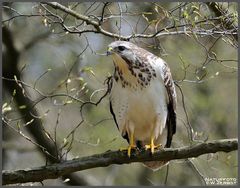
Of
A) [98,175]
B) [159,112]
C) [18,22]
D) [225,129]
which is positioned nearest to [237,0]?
[159,112]

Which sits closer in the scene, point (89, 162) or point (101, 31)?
A: point (89, 162)

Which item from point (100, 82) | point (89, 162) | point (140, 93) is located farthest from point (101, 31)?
point (89, 162)

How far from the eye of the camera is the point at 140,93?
198 inches

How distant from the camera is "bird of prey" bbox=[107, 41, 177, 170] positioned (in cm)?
500

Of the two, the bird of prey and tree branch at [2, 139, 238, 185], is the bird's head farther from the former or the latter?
tree branch at [2, 139, 238, 185]

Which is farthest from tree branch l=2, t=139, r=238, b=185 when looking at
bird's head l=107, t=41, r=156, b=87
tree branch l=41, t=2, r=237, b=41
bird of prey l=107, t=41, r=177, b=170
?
tree branch l=41, t=2, r=237, b=41

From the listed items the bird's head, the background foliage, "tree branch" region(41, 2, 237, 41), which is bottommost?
the background foliage

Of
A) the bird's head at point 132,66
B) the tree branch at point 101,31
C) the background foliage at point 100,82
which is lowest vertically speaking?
the background foliage at point 100,82

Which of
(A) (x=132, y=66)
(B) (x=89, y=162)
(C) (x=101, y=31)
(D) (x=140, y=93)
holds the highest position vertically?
(C) (x=101, y=31)

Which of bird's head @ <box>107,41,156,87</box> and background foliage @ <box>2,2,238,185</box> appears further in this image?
background foliage @ <box>2,2,238,185</box>

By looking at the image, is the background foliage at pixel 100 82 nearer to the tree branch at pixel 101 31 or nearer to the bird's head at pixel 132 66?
the tree branch at pixel 101 31

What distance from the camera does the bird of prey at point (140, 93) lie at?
5000mm

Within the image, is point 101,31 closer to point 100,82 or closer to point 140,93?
point 140,93

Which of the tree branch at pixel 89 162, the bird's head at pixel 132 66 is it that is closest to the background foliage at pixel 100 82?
the bird's head at pixel 132 66
